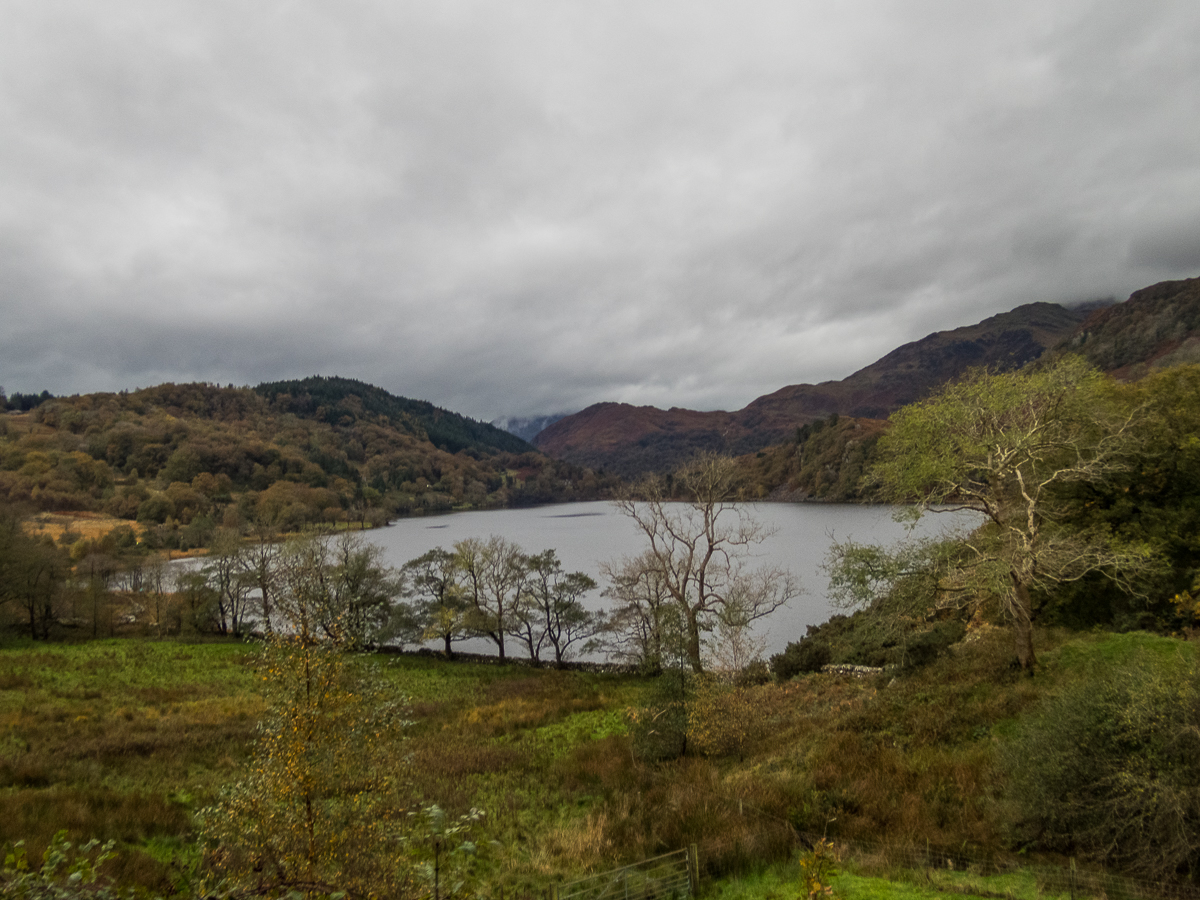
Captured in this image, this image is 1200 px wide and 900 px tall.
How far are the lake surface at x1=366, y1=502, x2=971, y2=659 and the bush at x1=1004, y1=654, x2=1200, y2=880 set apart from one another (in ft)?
43.5

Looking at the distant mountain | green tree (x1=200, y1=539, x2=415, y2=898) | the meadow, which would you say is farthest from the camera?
the distant mountain

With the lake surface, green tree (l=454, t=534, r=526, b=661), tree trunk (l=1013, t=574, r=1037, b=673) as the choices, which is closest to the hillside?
the lake surface

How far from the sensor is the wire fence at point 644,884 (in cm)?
821

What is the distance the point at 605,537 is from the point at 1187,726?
241 ft

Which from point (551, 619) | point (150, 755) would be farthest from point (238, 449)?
point (150, 755)

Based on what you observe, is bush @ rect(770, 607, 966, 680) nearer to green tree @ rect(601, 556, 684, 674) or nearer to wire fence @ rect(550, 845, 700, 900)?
green tree @ rect(601, 556, 684, 674)

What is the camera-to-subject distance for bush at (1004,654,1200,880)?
6.72 meters

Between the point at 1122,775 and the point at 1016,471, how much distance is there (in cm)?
796

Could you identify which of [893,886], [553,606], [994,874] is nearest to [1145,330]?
[553,606]

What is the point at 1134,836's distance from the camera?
7086 millimetres

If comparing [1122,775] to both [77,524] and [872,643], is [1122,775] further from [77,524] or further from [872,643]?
[77,524]

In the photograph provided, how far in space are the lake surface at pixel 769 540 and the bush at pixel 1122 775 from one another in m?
13.3

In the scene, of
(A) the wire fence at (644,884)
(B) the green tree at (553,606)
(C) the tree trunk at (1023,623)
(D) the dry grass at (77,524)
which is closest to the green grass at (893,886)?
(A) the wire fence at (644,884)

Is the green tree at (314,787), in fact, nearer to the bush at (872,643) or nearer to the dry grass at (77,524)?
the bush at (872,643)
